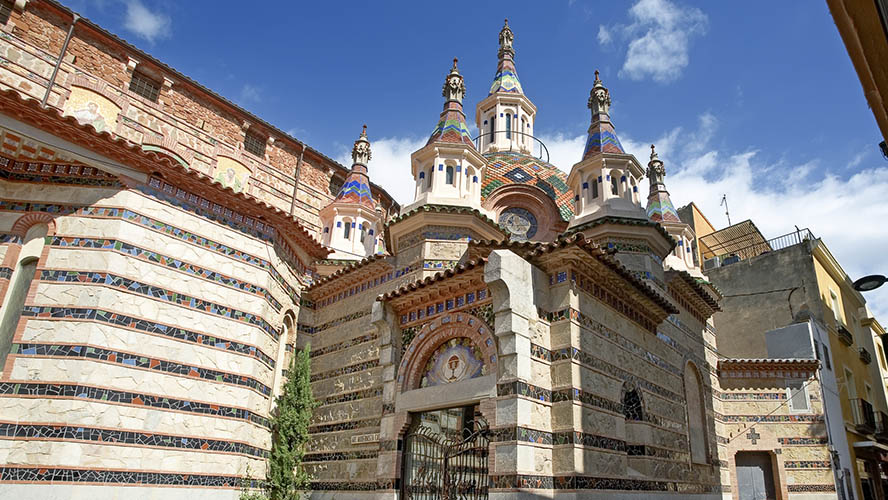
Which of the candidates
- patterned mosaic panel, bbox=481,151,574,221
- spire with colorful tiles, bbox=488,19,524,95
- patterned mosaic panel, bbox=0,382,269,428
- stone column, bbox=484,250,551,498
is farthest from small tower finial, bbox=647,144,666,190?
patterned mosaic panel, bbox=0,382,269,428

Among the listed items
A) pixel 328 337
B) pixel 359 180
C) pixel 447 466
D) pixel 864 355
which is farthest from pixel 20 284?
pixel 864 355

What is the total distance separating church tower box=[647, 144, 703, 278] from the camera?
56.0 ft

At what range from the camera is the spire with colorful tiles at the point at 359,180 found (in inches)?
715

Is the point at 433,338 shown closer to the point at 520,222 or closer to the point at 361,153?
the point at 520,222

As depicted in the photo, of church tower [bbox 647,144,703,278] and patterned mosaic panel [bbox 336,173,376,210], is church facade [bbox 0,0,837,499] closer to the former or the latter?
church tower [bbox 647,144,703,278]

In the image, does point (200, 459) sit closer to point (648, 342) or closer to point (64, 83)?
point (648, 342)

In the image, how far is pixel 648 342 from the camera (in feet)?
35.0

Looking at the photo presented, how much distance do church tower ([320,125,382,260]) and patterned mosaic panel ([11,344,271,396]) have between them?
274 inches

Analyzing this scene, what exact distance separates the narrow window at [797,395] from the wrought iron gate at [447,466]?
1295cm

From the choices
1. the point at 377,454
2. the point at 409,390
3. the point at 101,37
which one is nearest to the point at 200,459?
the point at 377,454

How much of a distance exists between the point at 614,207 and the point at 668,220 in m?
4.97

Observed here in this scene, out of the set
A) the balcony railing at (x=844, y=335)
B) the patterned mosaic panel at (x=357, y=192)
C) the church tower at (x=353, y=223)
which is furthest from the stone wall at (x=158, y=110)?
the balcony railing at (x=844, y=335)

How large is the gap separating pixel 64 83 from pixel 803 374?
74.0 ft

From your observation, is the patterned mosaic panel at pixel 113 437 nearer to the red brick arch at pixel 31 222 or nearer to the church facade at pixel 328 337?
the church facade at pixel 328 337
